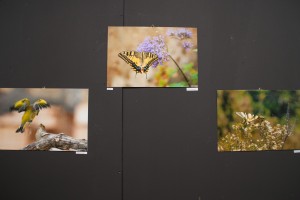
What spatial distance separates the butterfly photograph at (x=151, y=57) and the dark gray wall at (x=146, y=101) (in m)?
0.06

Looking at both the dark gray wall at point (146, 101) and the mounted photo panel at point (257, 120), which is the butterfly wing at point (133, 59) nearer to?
the dark gray wall at point (146, 101)

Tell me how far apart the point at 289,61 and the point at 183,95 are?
3.23 ft

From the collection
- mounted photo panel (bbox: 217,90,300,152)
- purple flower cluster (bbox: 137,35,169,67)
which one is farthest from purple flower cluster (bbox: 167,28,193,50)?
mounted photo panel (bbox: 217,90,300,152)

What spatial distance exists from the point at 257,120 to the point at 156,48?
1.04 m

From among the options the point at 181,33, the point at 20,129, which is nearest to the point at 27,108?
the point at 20,129

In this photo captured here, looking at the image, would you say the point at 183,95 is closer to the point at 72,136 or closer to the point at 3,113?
the point at 72,136

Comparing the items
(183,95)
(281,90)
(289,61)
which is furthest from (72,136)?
(289,61)

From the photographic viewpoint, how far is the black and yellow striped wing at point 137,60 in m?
1.89

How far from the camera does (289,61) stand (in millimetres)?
1978

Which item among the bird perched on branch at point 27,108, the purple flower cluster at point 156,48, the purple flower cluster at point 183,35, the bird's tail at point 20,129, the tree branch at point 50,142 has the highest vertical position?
the purple flower cluster at point 183,35

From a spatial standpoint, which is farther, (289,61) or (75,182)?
(289,61)

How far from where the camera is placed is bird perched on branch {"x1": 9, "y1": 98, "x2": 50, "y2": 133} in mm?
1877

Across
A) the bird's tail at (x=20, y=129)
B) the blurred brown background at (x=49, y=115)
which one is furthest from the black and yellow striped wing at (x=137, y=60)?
the bird's tail at (x=20, y=129)

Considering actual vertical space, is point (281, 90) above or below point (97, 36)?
below
